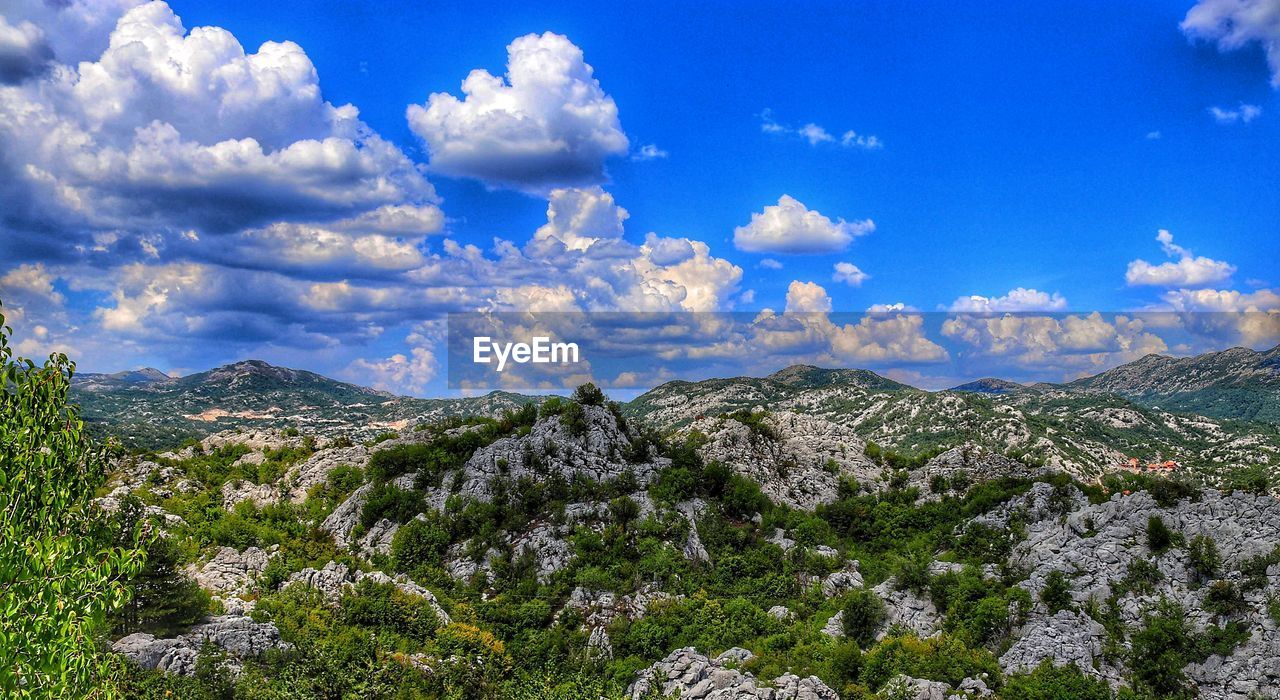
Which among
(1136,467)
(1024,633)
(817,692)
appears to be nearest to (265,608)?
(817,692)

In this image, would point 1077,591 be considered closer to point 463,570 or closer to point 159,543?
point 463,570

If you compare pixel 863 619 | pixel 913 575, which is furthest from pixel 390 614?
pixel 913 575

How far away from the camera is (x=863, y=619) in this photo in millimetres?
39375

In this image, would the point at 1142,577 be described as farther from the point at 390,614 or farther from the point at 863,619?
the point at 390,614

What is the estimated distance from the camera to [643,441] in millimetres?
60875

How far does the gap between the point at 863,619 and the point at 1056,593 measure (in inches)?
454

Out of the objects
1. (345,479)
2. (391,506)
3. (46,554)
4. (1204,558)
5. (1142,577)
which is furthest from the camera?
(345,479)

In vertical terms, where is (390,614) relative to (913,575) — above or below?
below

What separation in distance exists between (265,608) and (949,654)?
1559 inches

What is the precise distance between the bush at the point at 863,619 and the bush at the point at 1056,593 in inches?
375

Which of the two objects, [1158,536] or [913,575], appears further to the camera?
[913,575]

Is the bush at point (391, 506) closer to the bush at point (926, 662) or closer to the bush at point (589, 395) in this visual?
the bush at point (589, 395)

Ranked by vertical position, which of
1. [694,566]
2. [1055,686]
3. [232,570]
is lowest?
[1055,686]

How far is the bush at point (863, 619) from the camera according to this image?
39031mm
